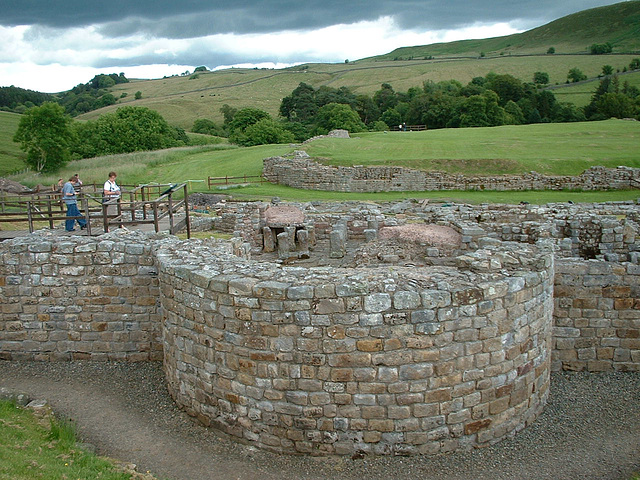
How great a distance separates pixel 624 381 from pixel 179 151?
165 feet

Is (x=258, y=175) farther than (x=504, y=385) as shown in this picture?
Yes

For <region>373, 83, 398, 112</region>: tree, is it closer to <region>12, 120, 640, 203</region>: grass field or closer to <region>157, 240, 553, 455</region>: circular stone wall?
<region>12, 120, 640, 203</region>: grass field

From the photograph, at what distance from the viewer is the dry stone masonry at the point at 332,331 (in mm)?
7234

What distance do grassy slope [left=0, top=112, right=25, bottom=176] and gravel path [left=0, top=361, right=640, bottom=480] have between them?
56.0 meters

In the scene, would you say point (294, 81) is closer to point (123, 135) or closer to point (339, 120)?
point (339, 120)

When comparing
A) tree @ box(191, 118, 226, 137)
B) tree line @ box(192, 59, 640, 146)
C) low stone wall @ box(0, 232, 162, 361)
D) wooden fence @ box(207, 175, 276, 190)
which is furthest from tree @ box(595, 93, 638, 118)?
low stone wall @ box(0, 232, 162, 361)

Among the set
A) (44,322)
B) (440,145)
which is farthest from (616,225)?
(440,145)

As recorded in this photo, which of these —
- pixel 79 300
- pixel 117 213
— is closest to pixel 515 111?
pixel 117 213

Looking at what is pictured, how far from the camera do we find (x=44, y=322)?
33.6 feet

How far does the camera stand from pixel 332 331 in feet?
23.6

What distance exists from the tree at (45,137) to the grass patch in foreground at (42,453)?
5139 cm

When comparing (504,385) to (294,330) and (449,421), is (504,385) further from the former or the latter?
(294,330)

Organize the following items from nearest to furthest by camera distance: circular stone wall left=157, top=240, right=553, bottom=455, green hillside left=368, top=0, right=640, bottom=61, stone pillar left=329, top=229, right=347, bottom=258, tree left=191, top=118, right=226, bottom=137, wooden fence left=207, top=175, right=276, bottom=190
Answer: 1. circular stone wall left=157, top=240, right=553, bottom=455
2. stone pillar left=329, top=229, right=347, bottom=258
3. wooden fence left=207, top=175, right=276, bottom=190
4. tree left=191, top=118, right=226, bottom=137
5. green hillside left=368, top=0, right=640, bottom=61

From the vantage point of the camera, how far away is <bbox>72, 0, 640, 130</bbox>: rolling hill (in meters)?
119
